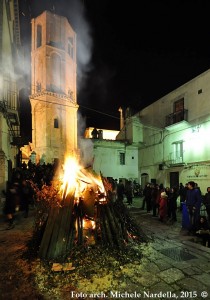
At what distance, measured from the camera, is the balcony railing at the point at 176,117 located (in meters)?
19.7

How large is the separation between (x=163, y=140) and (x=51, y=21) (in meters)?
24.6

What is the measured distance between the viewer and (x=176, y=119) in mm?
21016

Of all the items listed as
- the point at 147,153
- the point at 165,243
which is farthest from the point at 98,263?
the point at 147,153

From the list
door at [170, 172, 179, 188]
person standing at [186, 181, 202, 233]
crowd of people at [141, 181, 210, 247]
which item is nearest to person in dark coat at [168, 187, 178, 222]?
crowd of people at [141, 181, 210, 247]

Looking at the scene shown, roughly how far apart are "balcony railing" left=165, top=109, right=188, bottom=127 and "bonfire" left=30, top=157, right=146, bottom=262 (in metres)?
15.2

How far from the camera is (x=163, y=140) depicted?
22.9 metres

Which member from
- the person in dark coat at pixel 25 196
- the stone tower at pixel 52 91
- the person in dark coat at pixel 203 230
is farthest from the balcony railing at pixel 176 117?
the person in dark coat at pixel 25 196

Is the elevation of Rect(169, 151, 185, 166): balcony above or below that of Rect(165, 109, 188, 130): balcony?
below

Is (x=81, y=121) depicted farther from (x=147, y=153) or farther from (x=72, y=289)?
(x=72, y=289)

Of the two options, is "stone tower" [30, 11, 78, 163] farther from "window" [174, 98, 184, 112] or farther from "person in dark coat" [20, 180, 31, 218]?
"person in dark coat" [20, 180, 31, 218]

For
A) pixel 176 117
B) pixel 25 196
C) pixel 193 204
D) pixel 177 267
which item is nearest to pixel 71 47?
pixel 176 117

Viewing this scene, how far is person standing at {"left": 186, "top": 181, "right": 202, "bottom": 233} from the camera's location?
7883 mm

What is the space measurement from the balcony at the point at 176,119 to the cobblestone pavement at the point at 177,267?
13535mm

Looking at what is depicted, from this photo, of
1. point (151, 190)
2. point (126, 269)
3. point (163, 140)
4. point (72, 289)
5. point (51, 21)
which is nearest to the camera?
point (72, 289)
